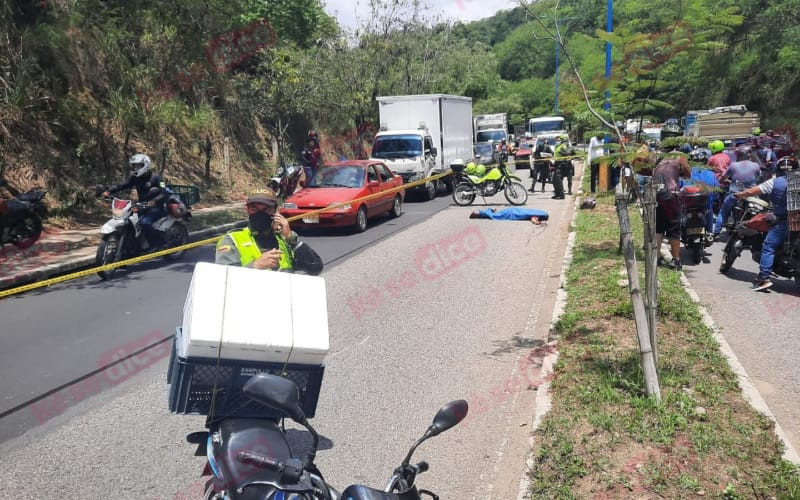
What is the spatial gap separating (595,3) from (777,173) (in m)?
3.90

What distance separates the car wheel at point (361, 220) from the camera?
14.6 metres

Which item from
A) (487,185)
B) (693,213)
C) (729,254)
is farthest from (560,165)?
(729,254)

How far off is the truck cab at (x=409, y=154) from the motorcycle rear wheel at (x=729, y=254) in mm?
11743

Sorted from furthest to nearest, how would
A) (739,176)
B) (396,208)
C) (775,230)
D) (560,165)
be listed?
(560,165) → (396,208) → (739,176) → (775,230)

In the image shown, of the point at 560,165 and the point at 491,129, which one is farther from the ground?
the point at 491,129

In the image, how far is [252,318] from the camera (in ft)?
10.4

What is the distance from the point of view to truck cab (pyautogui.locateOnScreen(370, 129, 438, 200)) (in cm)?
2056

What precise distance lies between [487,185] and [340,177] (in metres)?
5.22

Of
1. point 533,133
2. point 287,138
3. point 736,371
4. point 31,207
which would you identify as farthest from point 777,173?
point 533,133

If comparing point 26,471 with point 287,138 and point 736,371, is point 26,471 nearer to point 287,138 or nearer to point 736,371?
point 736,371

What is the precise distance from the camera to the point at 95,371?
6117 mm

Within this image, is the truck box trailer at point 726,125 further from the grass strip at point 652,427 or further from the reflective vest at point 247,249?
the reflective vest at point 247,249

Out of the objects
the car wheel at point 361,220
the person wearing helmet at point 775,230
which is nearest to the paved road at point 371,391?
the person wearing helmet at point 775,230

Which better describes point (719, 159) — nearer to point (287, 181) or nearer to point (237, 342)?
point (287, 181)
